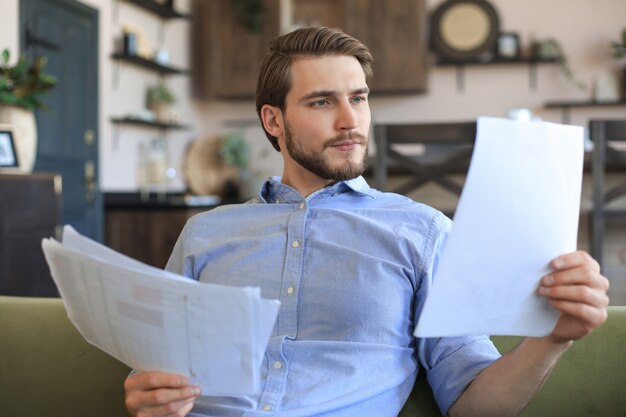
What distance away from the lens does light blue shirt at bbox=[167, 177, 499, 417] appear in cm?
114

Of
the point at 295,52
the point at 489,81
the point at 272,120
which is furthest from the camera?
the point at 489,81

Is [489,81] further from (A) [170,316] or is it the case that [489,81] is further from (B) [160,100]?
(A) [170,316]

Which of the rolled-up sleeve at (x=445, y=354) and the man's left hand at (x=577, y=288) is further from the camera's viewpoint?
the rolled-up sleeve at (x=445, y=354)

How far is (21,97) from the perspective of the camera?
304 cm

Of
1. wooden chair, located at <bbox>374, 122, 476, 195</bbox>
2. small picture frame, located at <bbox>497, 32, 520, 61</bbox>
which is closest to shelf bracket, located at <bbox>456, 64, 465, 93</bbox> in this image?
small picture frame, located at <bbox>497, 32, 520, 61</bbox>

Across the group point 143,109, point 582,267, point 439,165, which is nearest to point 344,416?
point 582,267

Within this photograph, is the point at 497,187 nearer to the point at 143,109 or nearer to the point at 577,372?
the point at 577,372

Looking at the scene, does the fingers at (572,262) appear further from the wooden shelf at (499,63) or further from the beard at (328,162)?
the wooden shelf at (499,63)

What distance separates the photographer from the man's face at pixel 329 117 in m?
1.29

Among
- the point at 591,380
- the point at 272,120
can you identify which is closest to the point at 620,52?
the point at 272,120

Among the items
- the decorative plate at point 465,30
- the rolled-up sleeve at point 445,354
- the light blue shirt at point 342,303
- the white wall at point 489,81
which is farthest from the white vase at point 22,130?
the decorative plate at point 465,30

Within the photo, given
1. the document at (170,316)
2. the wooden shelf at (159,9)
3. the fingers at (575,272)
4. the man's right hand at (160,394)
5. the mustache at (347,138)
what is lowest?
the man's right hand at (160,394)

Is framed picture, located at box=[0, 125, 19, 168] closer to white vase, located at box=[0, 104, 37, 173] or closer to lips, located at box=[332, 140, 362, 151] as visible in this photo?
white vase, located at box=[0, 104, 37, 173]

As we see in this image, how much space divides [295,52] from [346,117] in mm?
187
